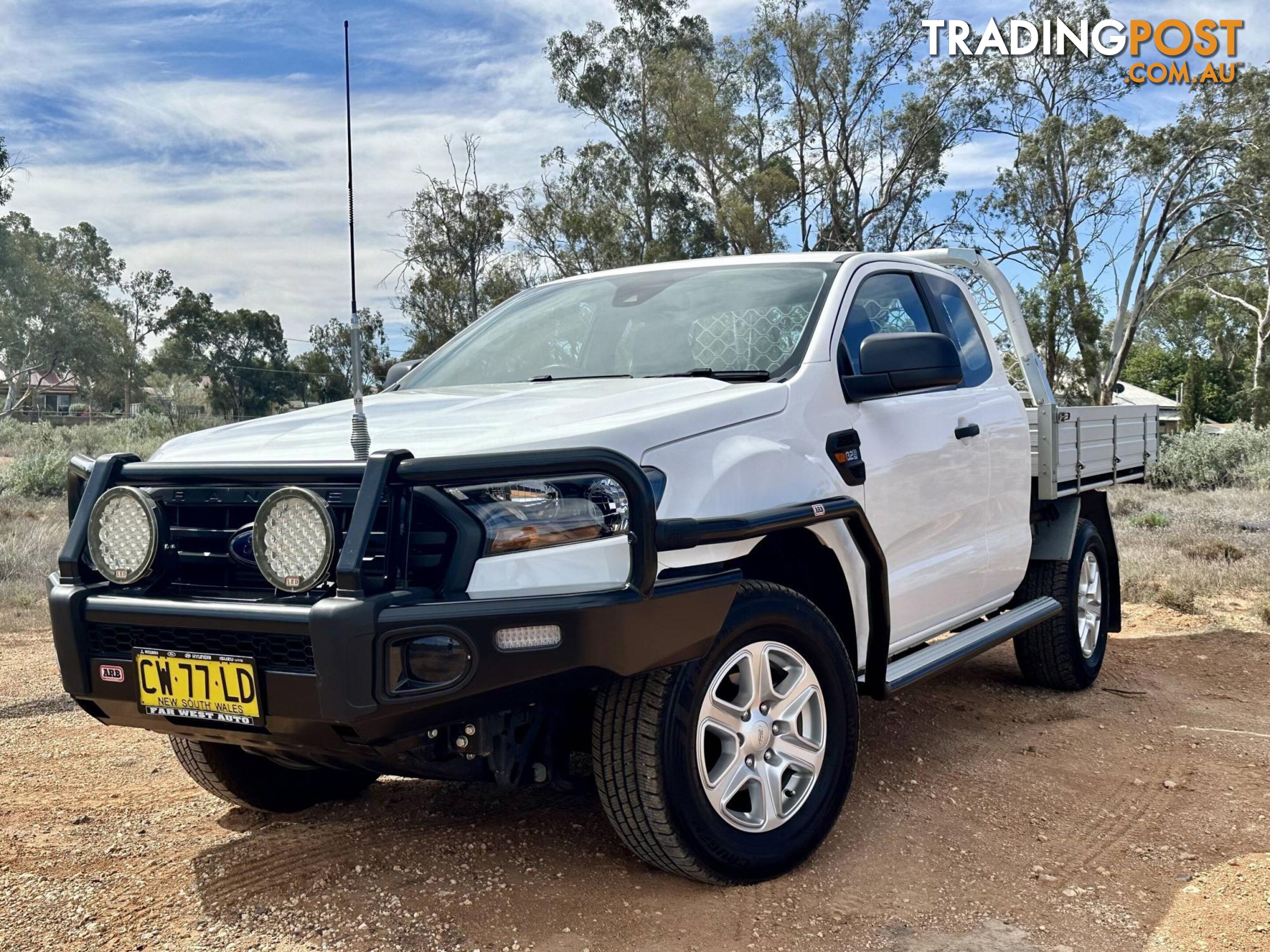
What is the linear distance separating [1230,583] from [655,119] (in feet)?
88.0

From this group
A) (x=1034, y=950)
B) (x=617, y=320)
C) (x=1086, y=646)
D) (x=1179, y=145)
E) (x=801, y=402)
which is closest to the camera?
(x=1034, y=950)

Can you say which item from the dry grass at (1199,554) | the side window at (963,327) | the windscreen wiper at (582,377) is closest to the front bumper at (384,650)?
the windscreen wiper at (582,377)

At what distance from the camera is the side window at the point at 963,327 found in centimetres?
477

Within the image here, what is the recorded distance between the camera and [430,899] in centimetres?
313

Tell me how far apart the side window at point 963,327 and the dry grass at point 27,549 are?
6.95 meters

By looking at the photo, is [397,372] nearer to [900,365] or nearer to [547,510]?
[900,365]

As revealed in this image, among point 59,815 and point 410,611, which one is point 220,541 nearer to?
point 410,611

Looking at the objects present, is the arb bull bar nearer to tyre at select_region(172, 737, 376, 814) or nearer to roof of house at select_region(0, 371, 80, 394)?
tyre at select_region(172, 737, 376, 814)

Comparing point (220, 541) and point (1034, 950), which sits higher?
point (220, 541)

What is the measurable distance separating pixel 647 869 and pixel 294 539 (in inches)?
55.5

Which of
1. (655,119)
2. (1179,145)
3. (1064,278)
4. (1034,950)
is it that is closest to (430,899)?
(1034,950)

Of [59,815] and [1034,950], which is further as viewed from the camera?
[59,815]

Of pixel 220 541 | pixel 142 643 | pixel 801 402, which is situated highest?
pixel 801 402

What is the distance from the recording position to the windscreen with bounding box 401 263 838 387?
12.6ft
